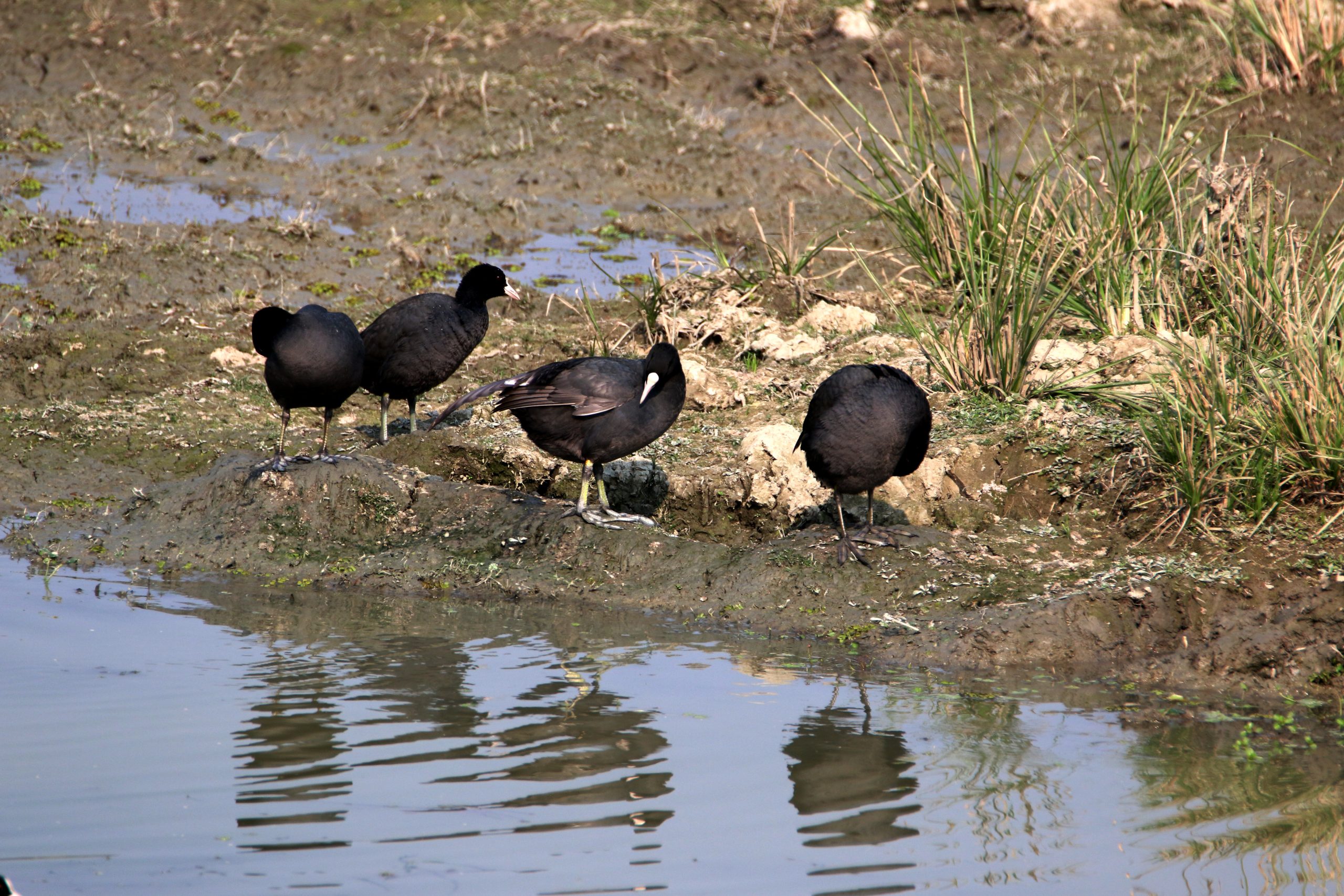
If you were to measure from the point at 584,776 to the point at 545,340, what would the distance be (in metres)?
6.07

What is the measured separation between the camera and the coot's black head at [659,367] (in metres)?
6.43

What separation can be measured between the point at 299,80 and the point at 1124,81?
355 inches

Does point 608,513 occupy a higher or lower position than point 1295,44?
lower

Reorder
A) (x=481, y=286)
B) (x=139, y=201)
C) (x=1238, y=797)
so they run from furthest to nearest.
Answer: (x=139, y=201), (x=481, y=286), (x=1238, y=797)

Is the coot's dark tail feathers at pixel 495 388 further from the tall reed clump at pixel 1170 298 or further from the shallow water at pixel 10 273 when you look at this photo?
the shallow water at pixel 10 273

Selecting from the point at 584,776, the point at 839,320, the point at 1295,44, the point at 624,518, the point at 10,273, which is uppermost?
Result: the point at 1295,44

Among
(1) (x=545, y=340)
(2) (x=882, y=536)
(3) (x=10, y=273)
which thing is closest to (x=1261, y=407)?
(2) (x=882, y=536)

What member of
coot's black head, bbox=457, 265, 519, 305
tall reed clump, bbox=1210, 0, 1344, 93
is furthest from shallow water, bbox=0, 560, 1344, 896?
tall reed clump, bbox=1210, 0, 1344, 93

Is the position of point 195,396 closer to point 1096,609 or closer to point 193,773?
point 193,773

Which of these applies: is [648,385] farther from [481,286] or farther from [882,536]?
[481,286]

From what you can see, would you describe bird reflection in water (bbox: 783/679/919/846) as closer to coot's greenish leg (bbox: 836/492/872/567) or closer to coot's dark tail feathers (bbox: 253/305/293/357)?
coot's greenish leg (bbox: 836/492/872/567)

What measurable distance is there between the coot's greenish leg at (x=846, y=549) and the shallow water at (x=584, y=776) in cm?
57

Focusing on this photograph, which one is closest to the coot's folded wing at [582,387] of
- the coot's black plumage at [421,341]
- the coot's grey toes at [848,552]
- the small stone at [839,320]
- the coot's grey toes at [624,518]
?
the coot's grey toes at [624,518]

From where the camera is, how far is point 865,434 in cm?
595
